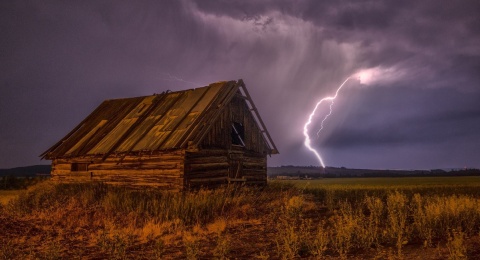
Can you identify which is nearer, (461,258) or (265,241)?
(461,258)

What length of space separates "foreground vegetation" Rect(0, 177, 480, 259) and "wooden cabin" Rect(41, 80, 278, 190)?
1634 mm

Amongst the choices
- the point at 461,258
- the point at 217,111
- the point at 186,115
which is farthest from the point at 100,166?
the point at 461,258

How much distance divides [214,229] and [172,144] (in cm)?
599

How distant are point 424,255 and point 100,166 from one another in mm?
15013

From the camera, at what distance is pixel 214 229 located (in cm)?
Answer: 973

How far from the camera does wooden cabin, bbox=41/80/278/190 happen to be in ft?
50.2

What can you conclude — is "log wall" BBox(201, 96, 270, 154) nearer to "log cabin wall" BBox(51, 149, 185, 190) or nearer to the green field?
"log cabin wall" BBox(51, 149, 185, 190)

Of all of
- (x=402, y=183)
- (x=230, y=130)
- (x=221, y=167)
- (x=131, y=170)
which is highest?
(x=230, y=130)

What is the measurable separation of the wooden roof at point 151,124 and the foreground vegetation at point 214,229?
248 cm

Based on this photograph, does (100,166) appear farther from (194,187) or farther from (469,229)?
(469,229)

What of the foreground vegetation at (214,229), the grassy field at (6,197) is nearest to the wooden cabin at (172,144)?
the foreground vegetation at (214,229)

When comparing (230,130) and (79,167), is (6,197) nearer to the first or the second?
(79,167)

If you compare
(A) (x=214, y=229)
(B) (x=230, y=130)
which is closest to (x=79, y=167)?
(B) (x=230, y=130)

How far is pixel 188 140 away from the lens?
1478 centimetres
